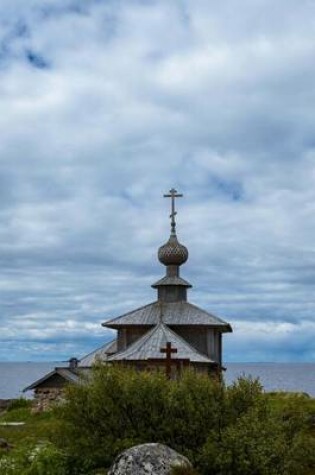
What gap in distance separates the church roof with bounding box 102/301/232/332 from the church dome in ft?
8.67

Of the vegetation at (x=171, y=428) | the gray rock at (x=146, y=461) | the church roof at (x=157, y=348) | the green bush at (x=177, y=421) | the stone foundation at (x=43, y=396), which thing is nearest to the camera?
the gray rock at (x=146, y=461)

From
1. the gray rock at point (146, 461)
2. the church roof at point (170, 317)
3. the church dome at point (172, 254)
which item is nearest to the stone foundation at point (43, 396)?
the church roof at point (170, 317)

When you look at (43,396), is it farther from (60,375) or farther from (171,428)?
(171,428)

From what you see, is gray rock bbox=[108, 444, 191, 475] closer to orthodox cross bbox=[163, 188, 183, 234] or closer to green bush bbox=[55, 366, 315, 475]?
green bush bbox=[55, 366, 315, 475]

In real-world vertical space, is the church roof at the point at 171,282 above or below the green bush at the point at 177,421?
above

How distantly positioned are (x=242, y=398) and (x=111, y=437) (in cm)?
360

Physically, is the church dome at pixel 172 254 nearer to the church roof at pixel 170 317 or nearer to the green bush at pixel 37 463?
the church roof at pixel 170 317

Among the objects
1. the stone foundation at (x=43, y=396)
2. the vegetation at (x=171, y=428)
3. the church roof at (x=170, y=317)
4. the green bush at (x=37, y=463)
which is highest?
the church roof at (x=170, y=317)

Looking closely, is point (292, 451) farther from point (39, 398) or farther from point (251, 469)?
point (39, 398)

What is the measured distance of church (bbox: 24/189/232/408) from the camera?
43.8 m

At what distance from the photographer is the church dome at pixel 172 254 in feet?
161

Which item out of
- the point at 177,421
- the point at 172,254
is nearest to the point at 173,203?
the point at 172,254

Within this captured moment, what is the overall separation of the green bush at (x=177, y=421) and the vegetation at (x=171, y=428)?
0.02 metres

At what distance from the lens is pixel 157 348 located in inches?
1645
